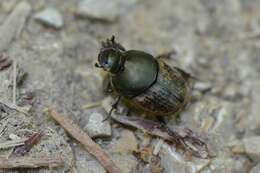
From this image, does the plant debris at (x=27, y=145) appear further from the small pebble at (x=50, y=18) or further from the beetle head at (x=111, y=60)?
the small pebble at (x=50, y=18)

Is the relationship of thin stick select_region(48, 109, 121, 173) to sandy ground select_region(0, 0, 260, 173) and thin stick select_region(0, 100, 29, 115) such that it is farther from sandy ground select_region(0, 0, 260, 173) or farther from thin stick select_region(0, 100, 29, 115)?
thin stick select_region(0, 100, 29, 115)

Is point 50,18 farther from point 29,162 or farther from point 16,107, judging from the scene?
point 29,162

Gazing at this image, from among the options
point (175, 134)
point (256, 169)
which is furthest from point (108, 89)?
point (256, 169)

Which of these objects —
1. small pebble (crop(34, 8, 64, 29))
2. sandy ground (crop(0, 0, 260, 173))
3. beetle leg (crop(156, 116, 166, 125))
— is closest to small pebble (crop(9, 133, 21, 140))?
sandy ground (crop(0, 0, 260, 173))

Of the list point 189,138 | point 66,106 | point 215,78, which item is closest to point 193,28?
point 215,78

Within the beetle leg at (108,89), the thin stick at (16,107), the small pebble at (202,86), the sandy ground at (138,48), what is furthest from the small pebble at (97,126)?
the small pebble at (202,86)
